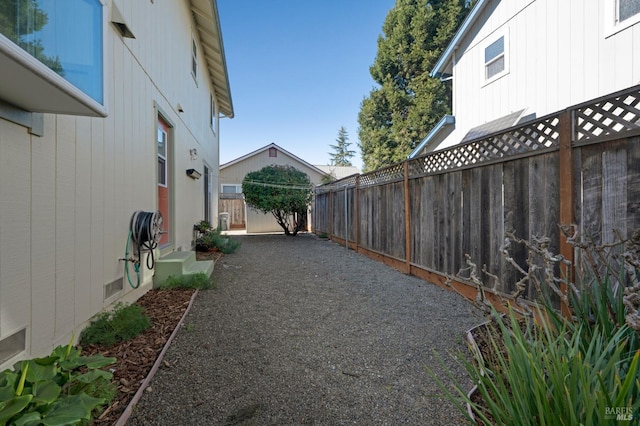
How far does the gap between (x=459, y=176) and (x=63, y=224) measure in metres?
4.06

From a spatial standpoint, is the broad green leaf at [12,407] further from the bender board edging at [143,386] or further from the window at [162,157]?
the window at [162,157]

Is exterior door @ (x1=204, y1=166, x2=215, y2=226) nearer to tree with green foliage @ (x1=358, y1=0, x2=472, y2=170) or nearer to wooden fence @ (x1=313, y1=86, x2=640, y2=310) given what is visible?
wooden fence @ (x1=313, y1=86, x2=640, y2=310)

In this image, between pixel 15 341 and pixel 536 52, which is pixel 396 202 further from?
pixel 15 341

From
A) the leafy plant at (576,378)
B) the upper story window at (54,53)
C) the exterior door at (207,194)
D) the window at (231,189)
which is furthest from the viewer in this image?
the window at (231,189)

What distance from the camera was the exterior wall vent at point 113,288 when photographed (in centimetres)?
298

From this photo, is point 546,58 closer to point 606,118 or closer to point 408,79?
point 606,118

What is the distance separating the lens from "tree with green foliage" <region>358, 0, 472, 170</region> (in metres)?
18.3

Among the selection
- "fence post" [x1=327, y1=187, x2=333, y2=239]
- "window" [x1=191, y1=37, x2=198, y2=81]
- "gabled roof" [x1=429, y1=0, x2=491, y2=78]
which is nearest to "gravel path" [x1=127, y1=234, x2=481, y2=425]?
"window" [x1=191, y1=37, x2=198, y2=81]

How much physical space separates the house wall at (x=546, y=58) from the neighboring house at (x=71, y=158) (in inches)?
267

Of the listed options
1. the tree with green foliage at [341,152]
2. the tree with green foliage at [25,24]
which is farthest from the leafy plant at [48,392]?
the tree with green foliage at [341,152]

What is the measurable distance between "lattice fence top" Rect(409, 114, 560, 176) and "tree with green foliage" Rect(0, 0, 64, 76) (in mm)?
3586

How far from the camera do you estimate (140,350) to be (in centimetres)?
252

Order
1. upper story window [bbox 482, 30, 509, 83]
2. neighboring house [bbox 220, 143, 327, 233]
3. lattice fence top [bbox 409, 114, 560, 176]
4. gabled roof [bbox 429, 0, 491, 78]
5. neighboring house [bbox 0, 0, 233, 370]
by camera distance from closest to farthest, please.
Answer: neighboring house [bbox 0, 0, 233, 370] < lattice fence top [bbox 409, 114, 560, 176] < upper story window [bbox 482, 30, 509, 83] < gabled roof [bbox 429, 0, 491, 78] < neighboring house [bbox 220, 143, 327, 233]

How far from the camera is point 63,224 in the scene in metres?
Result: 2.31
